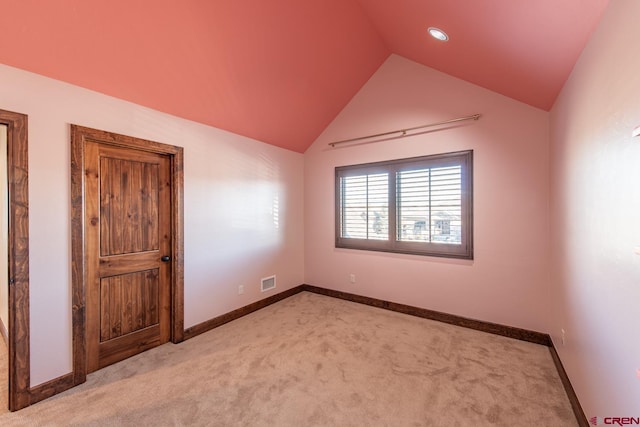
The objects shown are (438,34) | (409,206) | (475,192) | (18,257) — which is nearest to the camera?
(18,257)

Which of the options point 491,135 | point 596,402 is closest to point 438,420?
point 596,402

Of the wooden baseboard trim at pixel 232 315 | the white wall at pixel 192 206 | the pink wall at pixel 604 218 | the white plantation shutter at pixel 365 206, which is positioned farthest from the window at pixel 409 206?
the wooden baseboard trim at pixel 232 315

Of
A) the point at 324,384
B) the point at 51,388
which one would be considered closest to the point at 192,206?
the point at 51,388

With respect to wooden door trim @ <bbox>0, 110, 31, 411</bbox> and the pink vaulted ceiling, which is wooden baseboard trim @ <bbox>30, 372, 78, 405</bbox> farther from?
A: the pink vaulted ceiling

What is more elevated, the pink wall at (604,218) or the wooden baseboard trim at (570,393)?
the pink wall at (604,218)

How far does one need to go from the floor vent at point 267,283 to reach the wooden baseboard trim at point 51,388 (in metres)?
2.13

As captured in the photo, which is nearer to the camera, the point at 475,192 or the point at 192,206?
the point at 192,206

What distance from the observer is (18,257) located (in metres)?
1.88

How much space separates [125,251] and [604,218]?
3.57m

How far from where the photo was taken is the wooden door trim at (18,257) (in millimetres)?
1861

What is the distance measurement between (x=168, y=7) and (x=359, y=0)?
5.57 feet

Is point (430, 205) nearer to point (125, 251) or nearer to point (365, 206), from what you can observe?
point (365, 206)

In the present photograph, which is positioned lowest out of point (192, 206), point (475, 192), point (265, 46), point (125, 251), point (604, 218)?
point (125, 251)

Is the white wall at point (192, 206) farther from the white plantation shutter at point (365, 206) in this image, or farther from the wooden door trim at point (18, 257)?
the white plantation shutter at point (365, 206)
